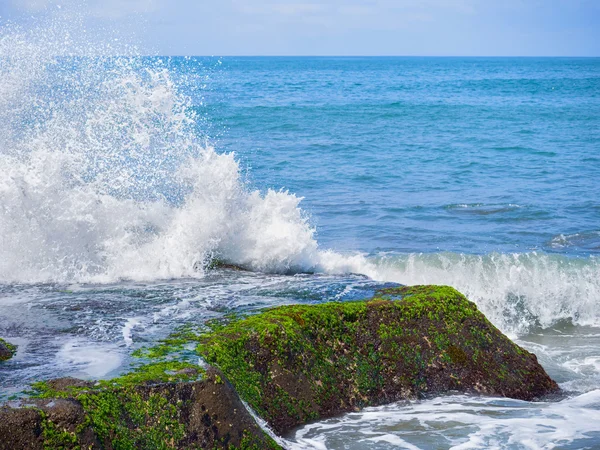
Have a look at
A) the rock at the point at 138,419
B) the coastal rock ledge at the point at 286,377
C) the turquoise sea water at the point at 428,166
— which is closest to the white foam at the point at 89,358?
the coastal rock ledge at the point at 286,377

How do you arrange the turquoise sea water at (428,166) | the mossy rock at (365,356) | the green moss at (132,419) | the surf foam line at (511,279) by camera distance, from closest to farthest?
the green moss at (132,419), the mossy rock at (365,356), the surf foam line at (511,279), the turquoise sea water at (428,166)

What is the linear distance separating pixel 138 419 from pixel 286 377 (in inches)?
56.0

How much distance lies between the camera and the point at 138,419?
4.53 m

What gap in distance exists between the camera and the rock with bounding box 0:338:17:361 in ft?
17.4

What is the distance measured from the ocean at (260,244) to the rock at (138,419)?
452 millimetres

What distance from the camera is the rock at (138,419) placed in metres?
4.13

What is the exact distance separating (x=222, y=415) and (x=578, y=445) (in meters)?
2.64

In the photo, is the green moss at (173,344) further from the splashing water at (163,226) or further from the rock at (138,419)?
the splashing water at (163,226)

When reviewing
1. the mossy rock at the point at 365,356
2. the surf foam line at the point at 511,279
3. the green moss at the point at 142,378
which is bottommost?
the surf foam line at the point at 511,279

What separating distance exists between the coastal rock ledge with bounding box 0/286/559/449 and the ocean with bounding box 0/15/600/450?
0.66ft

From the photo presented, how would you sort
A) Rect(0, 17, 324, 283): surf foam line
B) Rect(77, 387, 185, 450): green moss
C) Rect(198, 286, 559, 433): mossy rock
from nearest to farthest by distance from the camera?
Rect(77, 387, 185, 450): green moss → Rect(198, 286, 559, 433): mossy rock → Rect(0, 17, 324, 283): surf foam line

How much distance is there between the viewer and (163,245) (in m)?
9.50

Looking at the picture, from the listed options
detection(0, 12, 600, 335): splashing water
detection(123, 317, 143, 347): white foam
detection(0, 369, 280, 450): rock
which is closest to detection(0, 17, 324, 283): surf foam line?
detection(0, 12, 600, 335): splashing water

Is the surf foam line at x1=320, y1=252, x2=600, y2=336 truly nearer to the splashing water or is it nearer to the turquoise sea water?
the splashing water
